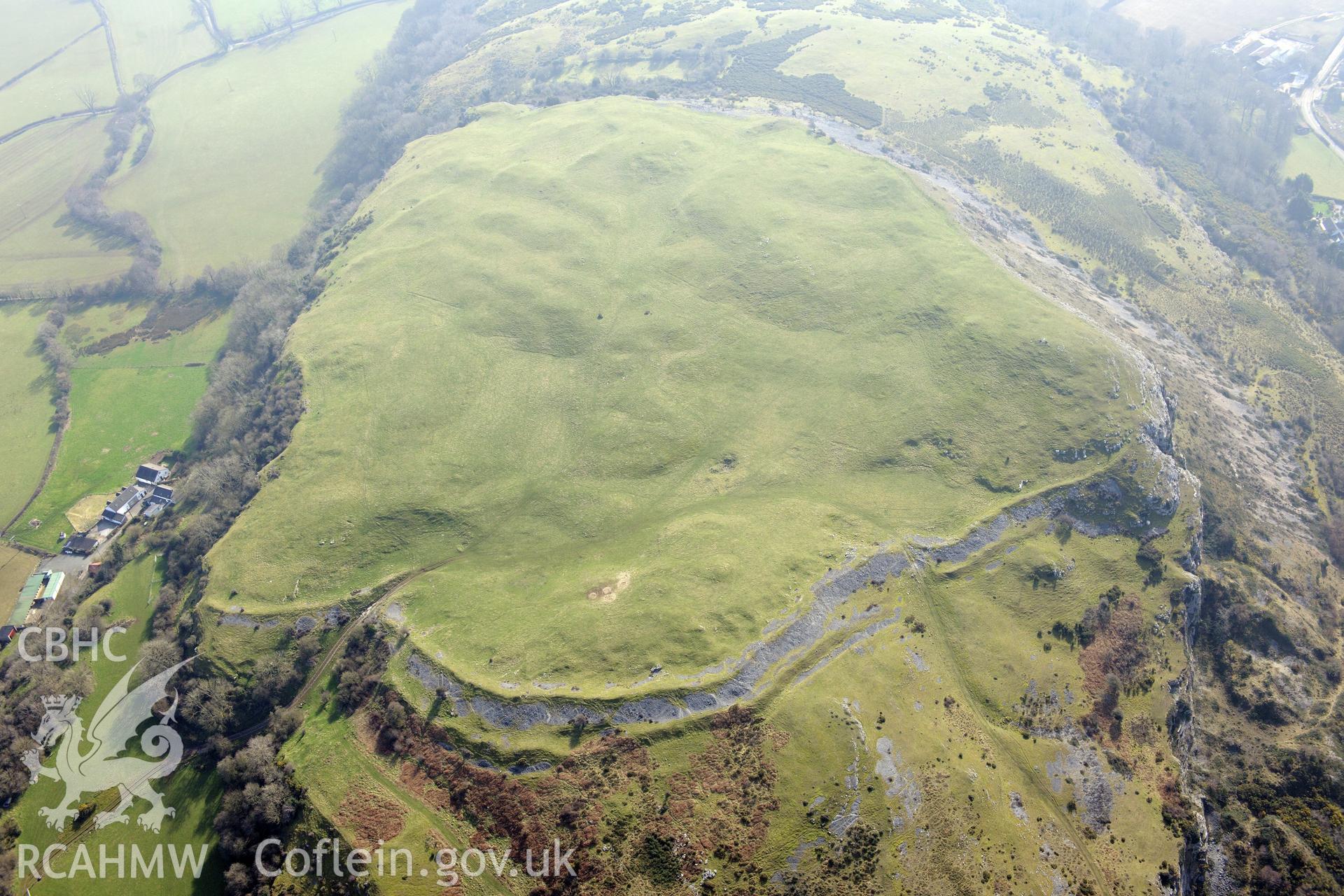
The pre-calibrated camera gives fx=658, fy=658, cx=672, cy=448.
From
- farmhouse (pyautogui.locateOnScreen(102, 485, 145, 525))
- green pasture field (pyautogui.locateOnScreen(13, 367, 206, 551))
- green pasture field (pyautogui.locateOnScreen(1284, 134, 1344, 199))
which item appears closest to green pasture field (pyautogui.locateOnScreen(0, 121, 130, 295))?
green pasture field (pyautogui.locateOnScreen(13, 367, 206, 551))

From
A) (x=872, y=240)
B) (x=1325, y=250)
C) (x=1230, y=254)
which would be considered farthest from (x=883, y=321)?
(x=1325, y=250)

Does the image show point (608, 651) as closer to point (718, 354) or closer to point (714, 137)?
point (718, 354)

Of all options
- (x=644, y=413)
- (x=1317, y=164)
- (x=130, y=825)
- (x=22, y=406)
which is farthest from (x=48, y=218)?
(x=1317, y=164)

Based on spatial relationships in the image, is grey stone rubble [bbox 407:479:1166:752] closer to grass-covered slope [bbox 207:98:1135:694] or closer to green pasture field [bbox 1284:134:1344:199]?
grass-covered slope [bbox 207:98:1135:694]

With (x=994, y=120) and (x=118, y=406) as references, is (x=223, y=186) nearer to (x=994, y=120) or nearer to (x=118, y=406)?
(x=118, y=406)

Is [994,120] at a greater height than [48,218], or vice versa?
[994,120]

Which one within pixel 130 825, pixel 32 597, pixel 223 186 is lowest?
pixel 32 597
